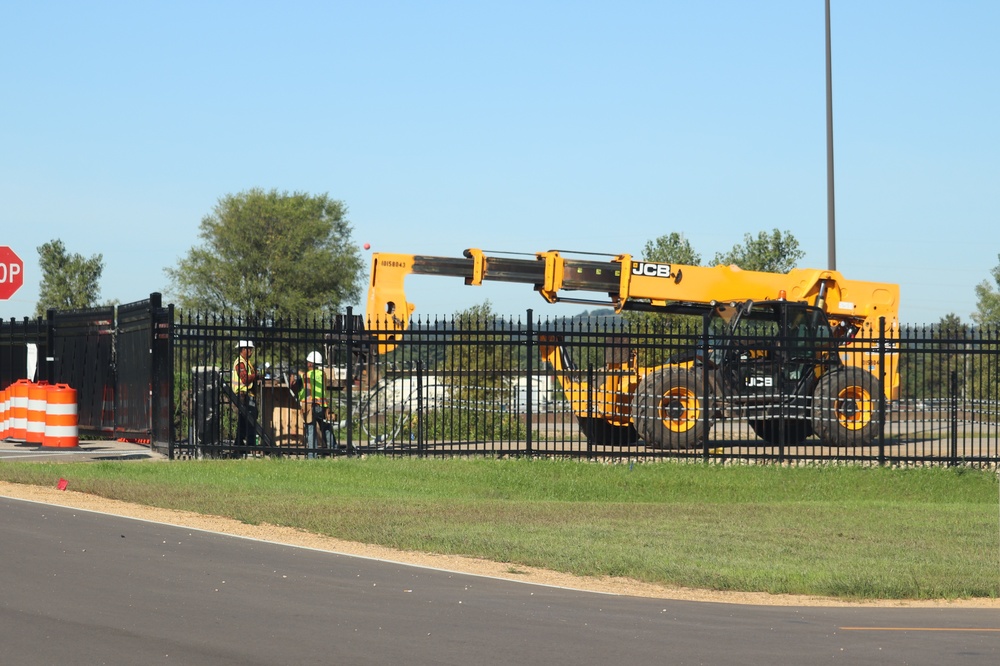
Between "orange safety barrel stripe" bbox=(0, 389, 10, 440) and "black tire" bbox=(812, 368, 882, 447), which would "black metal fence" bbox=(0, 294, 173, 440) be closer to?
"orange safety barrel stripe" bbox=(0, 389, 10, 440)

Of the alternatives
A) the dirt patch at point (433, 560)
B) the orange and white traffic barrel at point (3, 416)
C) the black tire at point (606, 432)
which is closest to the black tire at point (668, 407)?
the black tire at point (606, 432)

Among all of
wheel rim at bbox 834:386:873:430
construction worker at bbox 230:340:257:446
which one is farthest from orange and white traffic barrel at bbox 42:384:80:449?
wheel rim at bbox 834:386:873:430

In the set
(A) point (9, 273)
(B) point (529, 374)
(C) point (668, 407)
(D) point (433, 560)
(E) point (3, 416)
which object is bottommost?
(D) point (433, 560)

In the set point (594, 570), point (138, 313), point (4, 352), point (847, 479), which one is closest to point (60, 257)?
point (4, 352)

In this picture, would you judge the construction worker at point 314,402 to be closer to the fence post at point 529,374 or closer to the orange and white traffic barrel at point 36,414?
the fence post at point 529,374

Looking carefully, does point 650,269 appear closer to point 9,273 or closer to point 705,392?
point 705,392

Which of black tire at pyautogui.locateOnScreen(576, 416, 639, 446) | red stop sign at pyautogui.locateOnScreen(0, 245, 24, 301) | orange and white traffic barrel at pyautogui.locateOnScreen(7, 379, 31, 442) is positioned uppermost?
red stop sign at pyautogui.locateOnScreen(0, 245, 24, 301)

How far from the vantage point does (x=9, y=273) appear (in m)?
21.1

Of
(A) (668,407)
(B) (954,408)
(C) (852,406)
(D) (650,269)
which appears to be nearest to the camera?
(B) (954,408)

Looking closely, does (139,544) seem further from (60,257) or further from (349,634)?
(60,257)

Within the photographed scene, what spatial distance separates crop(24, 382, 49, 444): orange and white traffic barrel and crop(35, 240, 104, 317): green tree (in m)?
55.8

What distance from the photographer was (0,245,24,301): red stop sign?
20938mm

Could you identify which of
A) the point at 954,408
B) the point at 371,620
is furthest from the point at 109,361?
the point at 371,620

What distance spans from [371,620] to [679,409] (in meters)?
13.9
